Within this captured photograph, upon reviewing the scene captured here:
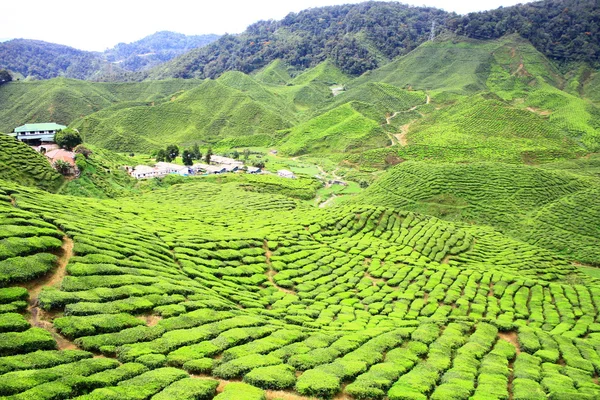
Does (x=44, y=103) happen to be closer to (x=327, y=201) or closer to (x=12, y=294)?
(x=327, y=201)

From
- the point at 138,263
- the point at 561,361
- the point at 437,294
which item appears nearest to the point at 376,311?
the point at 437,294

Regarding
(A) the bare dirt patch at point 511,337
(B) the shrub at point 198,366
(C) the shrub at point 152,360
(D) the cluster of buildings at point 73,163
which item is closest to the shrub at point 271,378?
(B) the shrub at point 198,366

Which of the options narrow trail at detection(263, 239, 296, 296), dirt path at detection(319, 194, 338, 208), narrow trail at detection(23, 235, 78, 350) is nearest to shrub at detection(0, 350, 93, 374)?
narrow trail at detection(23, 235, 78, 350)

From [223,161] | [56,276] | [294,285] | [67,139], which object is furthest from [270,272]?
[223,161]

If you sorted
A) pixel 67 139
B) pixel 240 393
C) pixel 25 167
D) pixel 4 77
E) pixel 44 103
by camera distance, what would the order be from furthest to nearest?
1. pixel 4 77
2. pixel 44 103
3. pixel 67 139
4. pixel 25 167
5. pixel 240 393

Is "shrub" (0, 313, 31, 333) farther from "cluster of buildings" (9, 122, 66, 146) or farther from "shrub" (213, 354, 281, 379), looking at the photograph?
"cluster of buildings" (9, 122, 66, 146)

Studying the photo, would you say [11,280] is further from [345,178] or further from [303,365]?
[345,178]

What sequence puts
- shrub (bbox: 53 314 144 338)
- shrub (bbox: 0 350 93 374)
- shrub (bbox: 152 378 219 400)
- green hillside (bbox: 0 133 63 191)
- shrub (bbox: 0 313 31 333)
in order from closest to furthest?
1. shrub (bbox: 0 350 93 374)
2. shrub (bbox: 152 378 219 400)
3. shrub (bbox: 0 313 31 333)
4. shrub (bbox: 53 314 144 338)
5. green hillside (bbox: 0 133 63 191)
